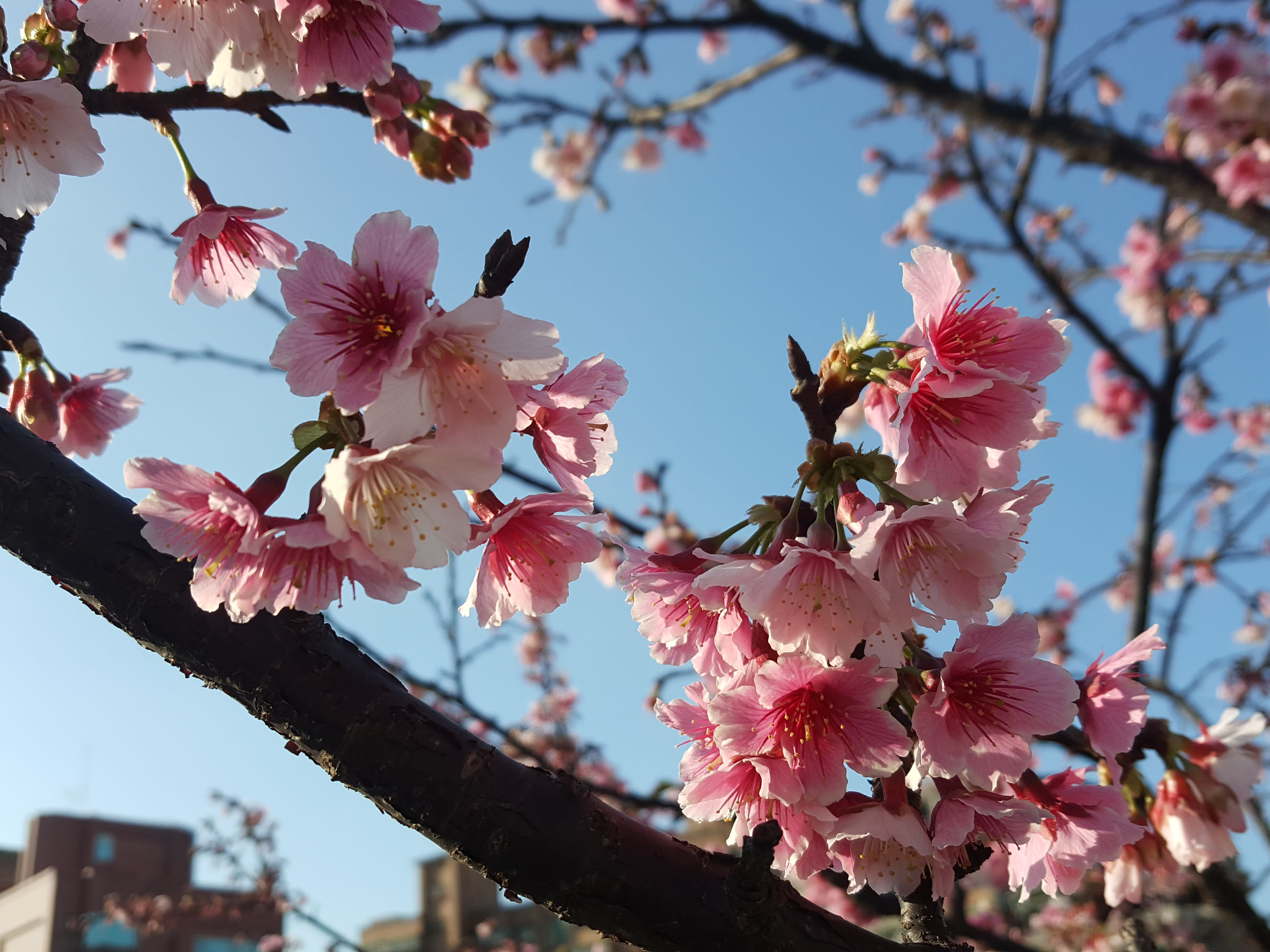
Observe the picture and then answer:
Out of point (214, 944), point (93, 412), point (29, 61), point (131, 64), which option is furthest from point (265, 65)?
point (214, 944)

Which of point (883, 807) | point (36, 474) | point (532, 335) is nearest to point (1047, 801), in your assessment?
point (883, 807)

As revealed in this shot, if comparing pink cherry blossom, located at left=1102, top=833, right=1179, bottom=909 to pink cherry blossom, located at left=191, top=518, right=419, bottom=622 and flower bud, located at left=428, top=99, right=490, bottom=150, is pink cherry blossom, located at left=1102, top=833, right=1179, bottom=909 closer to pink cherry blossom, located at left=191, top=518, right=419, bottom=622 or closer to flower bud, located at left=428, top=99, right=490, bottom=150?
pink cherry blossom, located at left=191, top=518, right=419, bottom=622

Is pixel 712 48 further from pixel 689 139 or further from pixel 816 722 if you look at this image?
pixel 816 722

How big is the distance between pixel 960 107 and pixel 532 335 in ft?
13.5

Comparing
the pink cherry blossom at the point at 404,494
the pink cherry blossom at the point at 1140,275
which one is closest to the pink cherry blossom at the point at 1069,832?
the pink cherry blossom at the point at 404,494

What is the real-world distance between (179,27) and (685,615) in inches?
46.5

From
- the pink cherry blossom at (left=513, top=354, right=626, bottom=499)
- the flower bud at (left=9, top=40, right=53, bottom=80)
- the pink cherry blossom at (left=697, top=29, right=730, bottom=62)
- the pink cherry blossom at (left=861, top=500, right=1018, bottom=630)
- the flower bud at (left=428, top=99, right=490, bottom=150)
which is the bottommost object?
the pink cherry blossom at (left=861, top=500, right=1018, bottom=630)

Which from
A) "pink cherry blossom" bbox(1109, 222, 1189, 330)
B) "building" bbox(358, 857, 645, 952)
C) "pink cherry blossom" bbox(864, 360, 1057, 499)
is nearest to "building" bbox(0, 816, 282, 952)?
"building" bbox(358, 857, 645, 952)

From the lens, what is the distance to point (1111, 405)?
790 centimetres

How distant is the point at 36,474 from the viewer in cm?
105

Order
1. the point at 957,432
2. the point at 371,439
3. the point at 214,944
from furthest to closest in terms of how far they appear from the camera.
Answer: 1. the point at 214,944
2. the point at 957,432
3. the point at 371,439

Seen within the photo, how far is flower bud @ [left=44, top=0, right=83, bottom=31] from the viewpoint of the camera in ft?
4.46

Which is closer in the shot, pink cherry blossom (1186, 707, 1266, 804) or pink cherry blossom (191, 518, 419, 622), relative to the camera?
pink cherry blossom (191, 518, 419, 622)

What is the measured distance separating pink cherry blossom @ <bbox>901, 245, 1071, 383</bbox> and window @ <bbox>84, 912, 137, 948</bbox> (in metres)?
23.8
